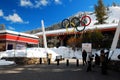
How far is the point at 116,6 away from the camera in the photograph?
566 feet

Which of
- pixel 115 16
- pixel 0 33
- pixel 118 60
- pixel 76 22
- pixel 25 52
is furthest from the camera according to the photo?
pixel 115 16

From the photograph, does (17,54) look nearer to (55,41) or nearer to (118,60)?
(118,60)

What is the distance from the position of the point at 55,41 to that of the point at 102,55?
49753 mm

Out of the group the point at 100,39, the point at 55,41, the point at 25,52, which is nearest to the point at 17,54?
the point at 25,52

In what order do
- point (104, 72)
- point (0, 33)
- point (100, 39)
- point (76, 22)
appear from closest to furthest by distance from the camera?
point (104, 72), point (0, 33), point (100, 39), point (76, 22)

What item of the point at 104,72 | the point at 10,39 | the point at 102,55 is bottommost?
the point at 104,72

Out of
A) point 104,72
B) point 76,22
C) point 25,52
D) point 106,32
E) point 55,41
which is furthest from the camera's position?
point 55,41

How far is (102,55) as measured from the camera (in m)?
19.4

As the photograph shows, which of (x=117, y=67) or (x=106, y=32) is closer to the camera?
(x=117, y=67)

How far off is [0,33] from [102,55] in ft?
90.1

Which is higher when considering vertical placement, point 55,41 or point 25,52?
point 55,41

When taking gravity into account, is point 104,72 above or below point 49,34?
below

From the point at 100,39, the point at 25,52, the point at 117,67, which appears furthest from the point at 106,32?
the point at 117,67

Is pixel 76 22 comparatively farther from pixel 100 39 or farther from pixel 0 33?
pixel 0 33
